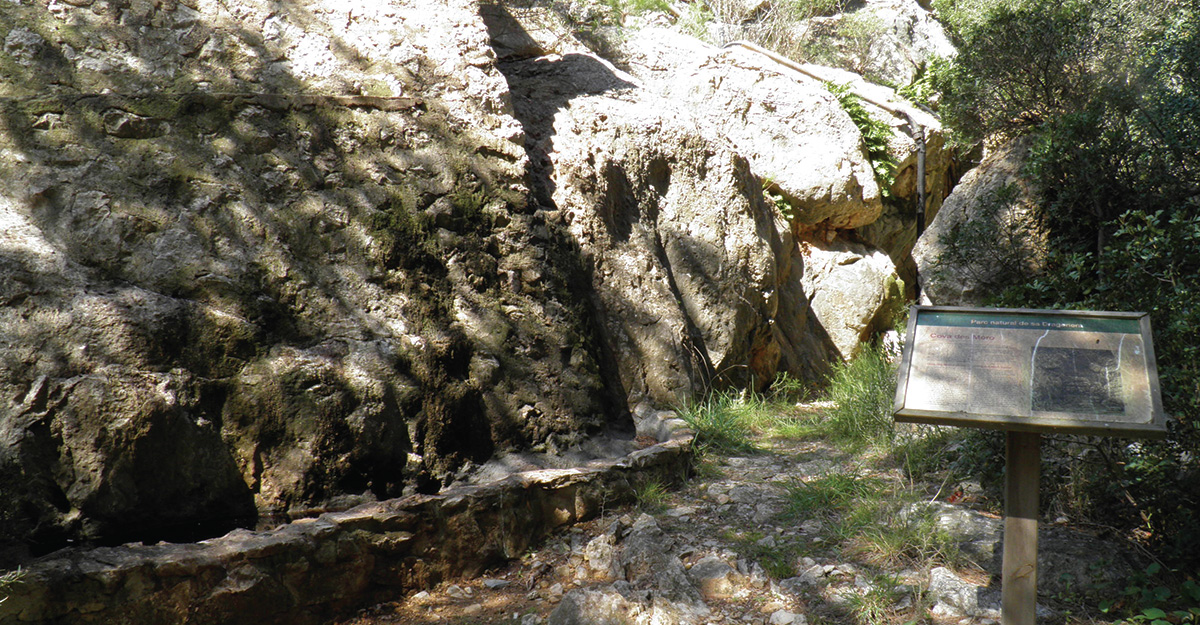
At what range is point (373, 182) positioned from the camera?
472 cm

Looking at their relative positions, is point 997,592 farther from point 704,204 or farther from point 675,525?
point 704,204

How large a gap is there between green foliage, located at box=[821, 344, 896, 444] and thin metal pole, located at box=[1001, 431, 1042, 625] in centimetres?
253

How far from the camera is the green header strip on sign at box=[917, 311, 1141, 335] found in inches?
108

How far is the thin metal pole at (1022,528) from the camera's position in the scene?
2693 millimetres

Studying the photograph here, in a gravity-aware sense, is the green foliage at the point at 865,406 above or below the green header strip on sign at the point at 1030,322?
below

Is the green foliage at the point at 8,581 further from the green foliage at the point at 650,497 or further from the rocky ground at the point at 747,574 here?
the green foliage at the point at 650,497

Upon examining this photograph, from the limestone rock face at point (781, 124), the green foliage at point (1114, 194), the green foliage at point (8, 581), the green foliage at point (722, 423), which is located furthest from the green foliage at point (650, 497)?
the limestone rock face at point (781, 124)

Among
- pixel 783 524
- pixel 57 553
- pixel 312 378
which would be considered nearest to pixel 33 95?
pixel 312 378

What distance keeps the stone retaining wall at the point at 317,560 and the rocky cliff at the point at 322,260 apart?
33 centimetres

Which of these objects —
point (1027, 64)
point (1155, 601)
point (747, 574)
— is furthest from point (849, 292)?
point (1155, 601)

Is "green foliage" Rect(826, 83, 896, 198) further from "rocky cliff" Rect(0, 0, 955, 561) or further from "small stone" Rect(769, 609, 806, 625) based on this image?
"small stone" Rect(769, 609, 806, 625)

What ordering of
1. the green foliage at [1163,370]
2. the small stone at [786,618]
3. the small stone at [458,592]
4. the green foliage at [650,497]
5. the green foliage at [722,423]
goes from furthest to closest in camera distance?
the green foliage at [722,423]
the green foliage at [650,497]
the small stone at [458,592]
the small stone at [786,618]
the green foliage at [1163,370]

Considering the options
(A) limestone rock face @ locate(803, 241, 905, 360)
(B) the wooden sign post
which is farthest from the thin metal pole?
(A) limestone rock face @ locate(803, 241, 905, 360)

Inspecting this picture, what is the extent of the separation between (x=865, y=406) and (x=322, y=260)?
3.91 metres
